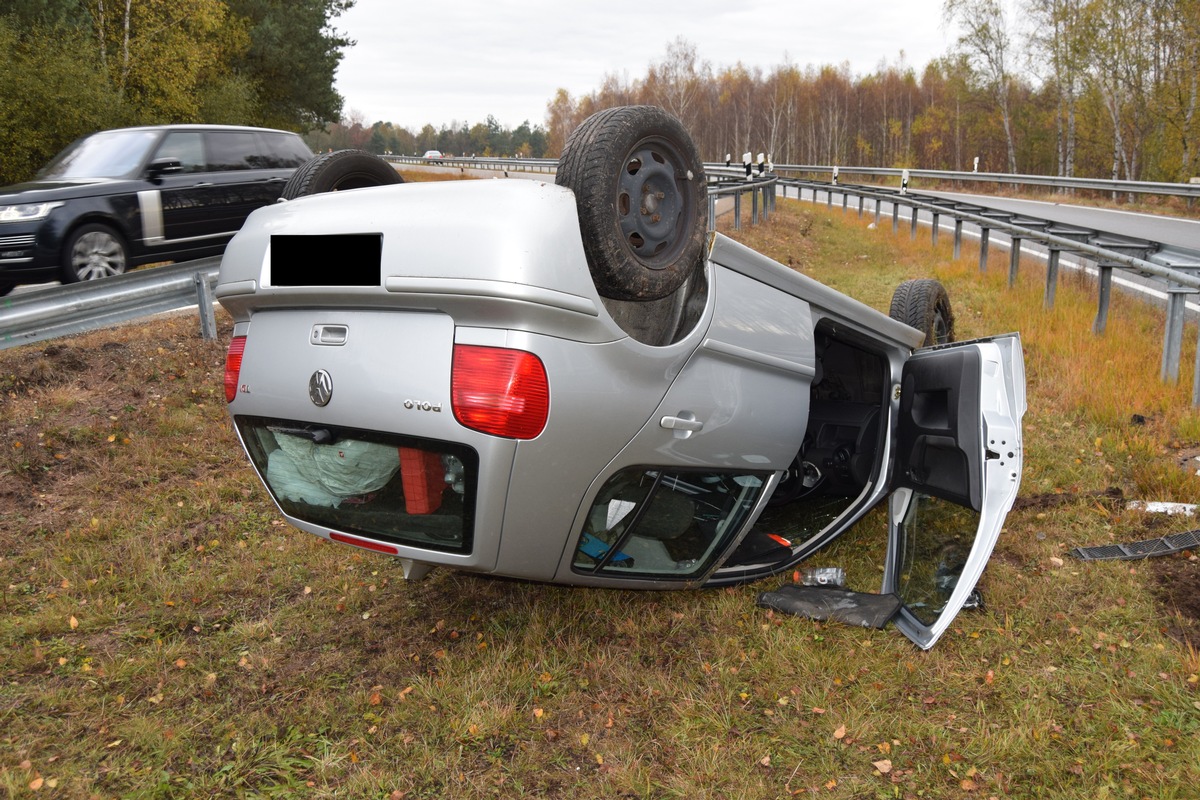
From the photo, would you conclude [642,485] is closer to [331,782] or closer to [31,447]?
[331,782]

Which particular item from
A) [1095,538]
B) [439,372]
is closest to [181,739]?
[439,372]

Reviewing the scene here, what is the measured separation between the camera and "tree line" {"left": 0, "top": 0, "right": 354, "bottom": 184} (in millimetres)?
18328

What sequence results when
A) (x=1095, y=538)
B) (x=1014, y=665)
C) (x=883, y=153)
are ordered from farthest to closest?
(x=883, y=153) < (x=1095, y=538) < (x=1014, y=665)

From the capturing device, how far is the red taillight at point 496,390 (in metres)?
2.48

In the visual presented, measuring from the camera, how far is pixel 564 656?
3.42 meters

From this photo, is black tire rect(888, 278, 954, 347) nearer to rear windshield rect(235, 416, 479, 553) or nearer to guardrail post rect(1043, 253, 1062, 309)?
rear windshield rect(235, 416, 479, 553)

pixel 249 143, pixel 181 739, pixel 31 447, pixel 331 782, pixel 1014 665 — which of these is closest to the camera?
pixel 331 782

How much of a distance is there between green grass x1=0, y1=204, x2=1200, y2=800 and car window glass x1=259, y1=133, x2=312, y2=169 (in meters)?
5.72

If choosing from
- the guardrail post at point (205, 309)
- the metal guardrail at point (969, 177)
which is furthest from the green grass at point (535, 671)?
the metal guardrail at point (969, 177)

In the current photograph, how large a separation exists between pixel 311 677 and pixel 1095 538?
3681mm

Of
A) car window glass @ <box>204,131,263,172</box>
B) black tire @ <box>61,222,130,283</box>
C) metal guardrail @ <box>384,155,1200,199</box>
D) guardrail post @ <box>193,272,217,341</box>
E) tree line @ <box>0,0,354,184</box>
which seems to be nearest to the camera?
guardrail post @ <box>193,272,217,341</box>

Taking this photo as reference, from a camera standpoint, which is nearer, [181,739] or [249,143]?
[181,739]

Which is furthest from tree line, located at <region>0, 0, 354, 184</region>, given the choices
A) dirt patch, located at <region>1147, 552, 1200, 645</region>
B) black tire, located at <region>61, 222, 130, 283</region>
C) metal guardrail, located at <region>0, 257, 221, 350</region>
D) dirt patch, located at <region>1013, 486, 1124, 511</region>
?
dirt patch, located at <region>1147, 552, 1200, 645</region>

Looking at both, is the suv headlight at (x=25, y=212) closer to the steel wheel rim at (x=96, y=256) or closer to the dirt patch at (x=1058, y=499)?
the steel wheel rim at (x=96, y=256)
